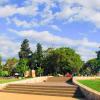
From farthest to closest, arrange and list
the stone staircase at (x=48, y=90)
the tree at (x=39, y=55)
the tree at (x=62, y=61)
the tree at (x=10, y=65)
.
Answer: the tree at (x=39, y=55) < the tree at (x=10, y=65) < the tree at (x=62, y=61) < the stone staircase at (x=48, y=90)

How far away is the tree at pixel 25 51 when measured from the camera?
88.5m

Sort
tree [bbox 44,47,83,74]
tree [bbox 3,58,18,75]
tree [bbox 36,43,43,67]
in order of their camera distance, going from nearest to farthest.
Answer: tree [bbox 44,47,83,74]
tree [bbox 3,58,18,75]
tree [bbox 36,43,43,67]

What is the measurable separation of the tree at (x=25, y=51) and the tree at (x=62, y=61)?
13.4 meters

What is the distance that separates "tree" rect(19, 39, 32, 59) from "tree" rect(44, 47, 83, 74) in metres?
13.4

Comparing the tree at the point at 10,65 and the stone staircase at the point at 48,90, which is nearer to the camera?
the stone staircase at the point at 48,90

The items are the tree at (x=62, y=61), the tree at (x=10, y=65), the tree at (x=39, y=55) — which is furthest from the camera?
the tree at (x=39, y=55)

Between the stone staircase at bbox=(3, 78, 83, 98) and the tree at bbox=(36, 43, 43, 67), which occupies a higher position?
the tree at bbox=(36, 43, 43, 67)

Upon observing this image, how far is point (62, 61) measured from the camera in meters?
73.1

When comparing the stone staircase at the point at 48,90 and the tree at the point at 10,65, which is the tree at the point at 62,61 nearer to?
the tree at the point at 10,65

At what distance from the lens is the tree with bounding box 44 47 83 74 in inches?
2884

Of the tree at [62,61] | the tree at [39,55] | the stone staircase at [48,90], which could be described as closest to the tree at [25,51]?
the tree at [39,55]

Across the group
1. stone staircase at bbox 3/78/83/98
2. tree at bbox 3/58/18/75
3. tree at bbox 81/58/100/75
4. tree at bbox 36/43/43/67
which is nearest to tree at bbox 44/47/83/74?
tree at bbox 36/43/43/67

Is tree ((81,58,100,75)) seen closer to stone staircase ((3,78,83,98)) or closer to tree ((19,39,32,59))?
tree ((19,39,32,59))

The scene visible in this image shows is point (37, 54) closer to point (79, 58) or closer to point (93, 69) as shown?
point (79, 58)
